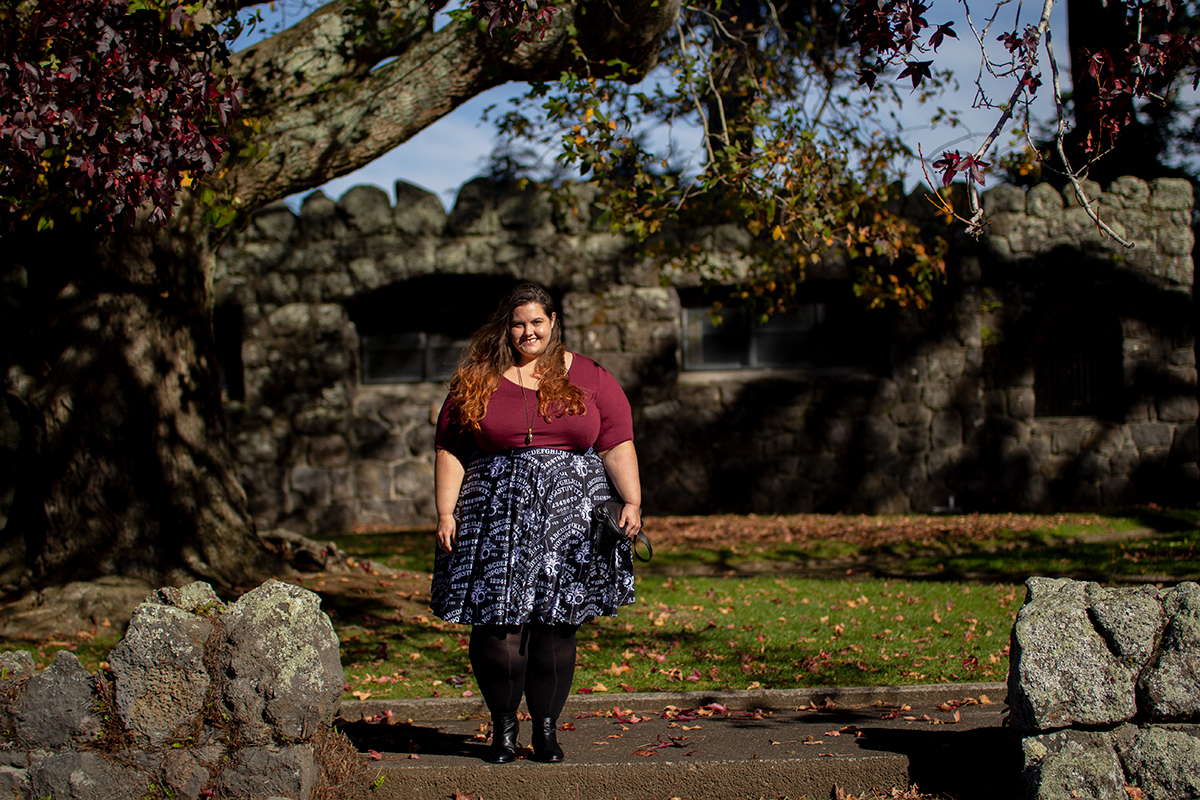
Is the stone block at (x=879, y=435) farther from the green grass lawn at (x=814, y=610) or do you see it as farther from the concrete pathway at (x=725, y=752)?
the concrete pathway at (x=725, y=752)

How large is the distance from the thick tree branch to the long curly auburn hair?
294 cm

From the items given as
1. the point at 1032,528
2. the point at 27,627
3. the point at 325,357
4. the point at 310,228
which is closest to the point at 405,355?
the point at 325,357

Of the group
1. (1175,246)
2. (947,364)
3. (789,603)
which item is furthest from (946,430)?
(789,603)

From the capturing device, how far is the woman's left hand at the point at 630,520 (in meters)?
3.61

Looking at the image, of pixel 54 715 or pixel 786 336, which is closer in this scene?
pixel 54 715

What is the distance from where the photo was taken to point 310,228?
35.6ft

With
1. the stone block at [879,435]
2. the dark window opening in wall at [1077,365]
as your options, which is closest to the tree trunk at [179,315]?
the stone block at [879,435]

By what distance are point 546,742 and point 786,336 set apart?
324 inches

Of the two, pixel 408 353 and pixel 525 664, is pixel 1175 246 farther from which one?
pixel 525 664

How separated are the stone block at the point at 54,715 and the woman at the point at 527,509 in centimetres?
123

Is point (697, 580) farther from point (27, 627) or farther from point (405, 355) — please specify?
point (405, 355)

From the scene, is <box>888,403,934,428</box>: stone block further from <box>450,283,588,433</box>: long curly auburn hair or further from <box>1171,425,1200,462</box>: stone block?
<box>450,283,588,433</box>: long curly auburn hair

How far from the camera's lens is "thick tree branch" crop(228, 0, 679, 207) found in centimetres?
623

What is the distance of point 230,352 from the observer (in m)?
11.4
